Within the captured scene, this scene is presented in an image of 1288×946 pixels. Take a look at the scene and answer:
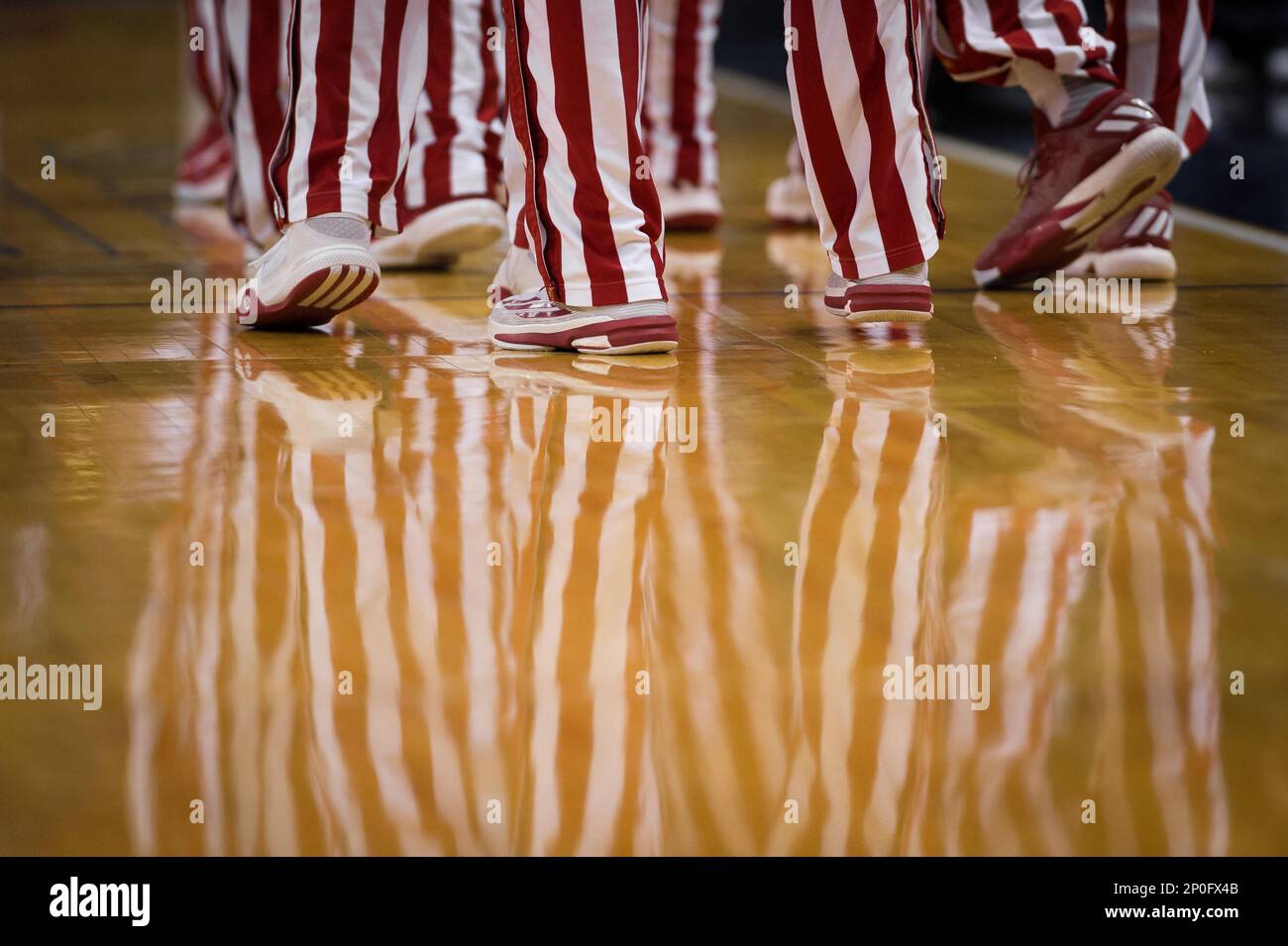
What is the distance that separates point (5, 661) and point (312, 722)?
173 millimetres

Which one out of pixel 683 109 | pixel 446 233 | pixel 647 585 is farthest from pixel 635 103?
pixel 683 109

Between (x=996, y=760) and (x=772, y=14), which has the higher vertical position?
(x=772, y=14)

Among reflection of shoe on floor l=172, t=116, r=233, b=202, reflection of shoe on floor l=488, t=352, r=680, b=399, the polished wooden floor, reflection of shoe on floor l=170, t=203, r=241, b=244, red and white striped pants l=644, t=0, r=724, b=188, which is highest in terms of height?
red and white striped pants l=644, t=0, r=724, b=188

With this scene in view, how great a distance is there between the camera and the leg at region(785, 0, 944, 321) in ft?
5.79

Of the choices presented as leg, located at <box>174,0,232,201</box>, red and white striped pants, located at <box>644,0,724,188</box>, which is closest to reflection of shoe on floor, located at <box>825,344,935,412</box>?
red and white striped pants, located at <box>644,0,724,188</box>

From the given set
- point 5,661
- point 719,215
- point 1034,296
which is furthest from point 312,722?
point 719,215

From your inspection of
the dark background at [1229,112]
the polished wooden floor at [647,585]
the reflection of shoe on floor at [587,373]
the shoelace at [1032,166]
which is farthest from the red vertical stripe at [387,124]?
the dark background at [1229,112]

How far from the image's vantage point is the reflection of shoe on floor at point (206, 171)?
2.79 meters

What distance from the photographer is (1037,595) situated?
3.45 feet

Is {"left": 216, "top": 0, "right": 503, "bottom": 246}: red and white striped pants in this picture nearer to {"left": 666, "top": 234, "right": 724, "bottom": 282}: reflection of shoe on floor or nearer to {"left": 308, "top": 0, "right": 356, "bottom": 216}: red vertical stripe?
{"left": 666, "top": 234, "right": 724, "bottom": 282}: reflection of shoe on floor

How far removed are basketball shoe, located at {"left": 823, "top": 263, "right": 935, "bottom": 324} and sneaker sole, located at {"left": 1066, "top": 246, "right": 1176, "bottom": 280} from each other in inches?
16.1

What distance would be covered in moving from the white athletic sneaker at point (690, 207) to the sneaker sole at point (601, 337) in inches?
34.0
